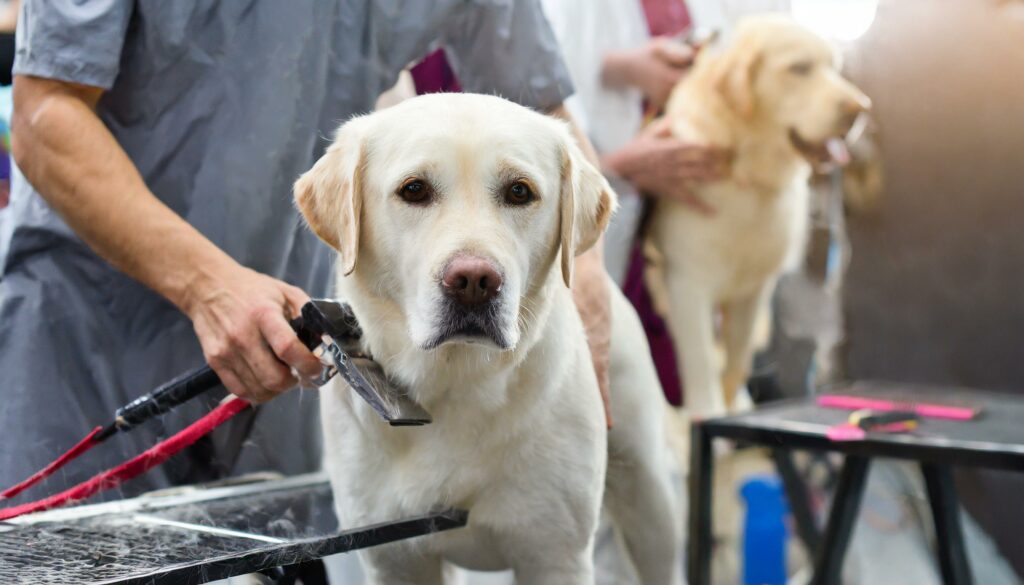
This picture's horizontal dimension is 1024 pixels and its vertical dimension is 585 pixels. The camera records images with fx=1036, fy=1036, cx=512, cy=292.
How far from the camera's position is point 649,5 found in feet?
5.09

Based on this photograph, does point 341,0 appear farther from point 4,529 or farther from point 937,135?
point 937,135

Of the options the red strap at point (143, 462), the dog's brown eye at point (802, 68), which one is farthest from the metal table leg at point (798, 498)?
the red strap at point (143, 462)

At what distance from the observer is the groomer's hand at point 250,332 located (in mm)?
688

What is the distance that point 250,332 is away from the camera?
2.32ft

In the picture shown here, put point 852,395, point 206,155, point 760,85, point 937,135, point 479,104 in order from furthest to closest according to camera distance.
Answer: point 937,135
point 760,85
point 852,395
point 206,155
point 479,104

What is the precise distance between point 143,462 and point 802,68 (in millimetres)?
1166

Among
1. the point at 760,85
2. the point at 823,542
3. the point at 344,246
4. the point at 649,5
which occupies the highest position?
Answer: the point at 649,5

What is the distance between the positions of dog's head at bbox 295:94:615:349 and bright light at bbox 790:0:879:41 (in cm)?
101

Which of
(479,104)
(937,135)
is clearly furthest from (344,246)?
(937,135)

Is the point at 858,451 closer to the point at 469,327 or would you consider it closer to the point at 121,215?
the point at 469,327

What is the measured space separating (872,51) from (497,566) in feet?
3.99

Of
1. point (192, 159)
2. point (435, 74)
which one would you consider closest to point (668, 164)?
point (435, 74)

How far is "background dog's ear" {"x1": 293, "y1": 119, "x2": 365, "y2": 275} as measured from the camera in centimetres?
67

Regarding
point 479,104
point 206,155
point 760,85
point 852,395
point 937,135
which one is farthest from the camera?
point 937,135
